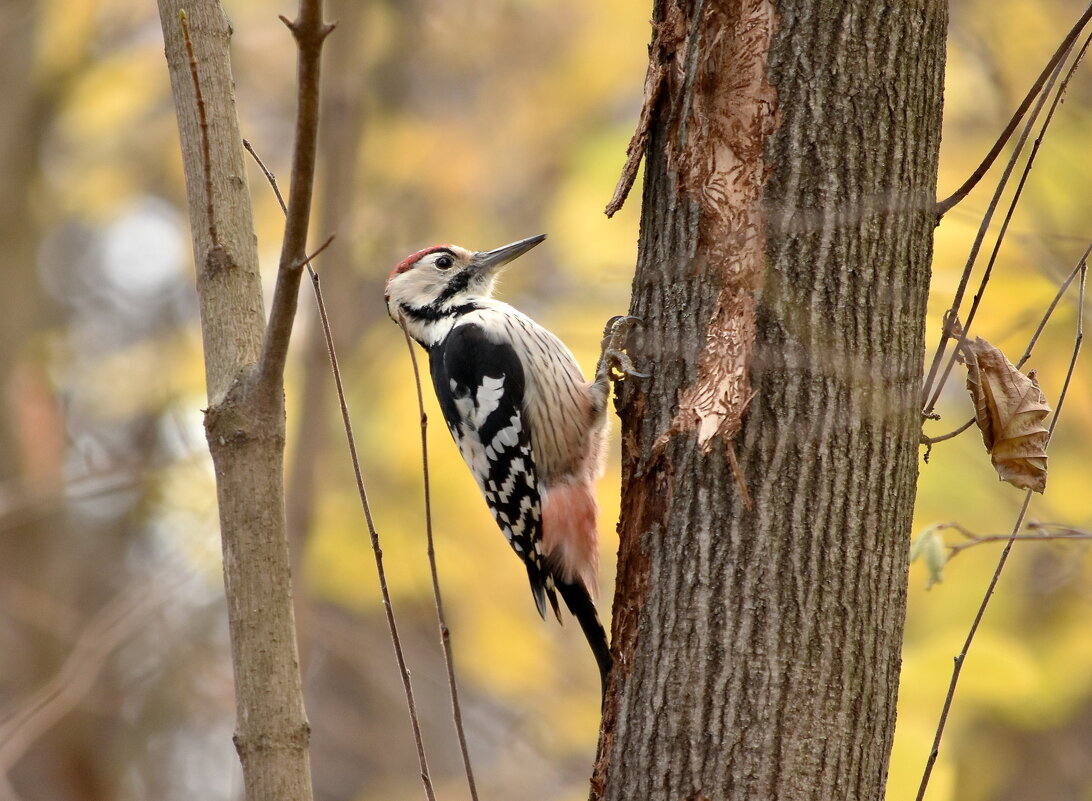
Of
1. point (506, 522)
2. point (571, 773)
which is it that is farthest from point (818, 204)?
point (571, 773)

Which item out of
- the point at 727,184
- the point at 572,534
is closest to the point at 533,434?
the point at 572,534

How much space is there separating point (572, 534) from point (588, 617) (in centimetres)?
33

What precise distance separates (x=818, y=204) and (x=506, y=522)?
2066mm

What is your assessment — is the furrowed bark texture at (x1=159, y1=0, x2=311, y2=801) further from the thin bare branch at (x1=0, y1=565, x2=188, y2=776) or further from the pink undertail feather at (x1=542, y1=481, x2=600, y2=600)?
the thin bare branch at (x1=0, y1=565, x2=188, y2=776)

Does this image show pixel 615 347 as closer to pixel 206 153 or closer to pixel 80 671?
pixel 206 153

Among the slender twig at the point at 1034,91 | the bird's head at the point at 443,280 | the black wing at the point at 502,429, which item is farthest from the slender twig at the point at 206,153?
the bird's head at the point at 443,280

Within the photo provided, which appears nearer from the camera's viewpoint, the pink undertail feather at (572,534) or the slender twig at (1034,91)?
the slender twig at (1034,91)

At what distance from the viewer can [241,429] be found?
6.18 ft

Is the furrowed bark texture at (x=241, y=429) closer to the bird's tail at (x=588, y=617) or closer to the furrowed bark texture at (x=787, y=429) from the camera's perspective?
the furrowed bark texture at (x=787, y=429)

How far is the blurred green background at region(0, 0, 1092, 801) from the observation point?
4926mm

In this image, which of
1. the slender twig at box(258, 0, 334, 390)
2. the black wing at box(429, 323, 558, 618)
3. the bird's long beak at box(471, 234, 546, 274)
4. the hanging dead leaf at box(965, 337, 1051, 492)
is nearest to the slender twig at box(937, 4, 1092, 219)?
the hanging dead leaf at box(965, 337, 1051, 492)

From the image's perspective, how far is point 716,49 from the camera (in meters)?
2.15

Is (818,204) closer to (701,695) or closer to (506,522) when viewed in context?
(701,695)

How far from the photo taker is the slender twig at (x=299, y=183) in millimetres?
1458
